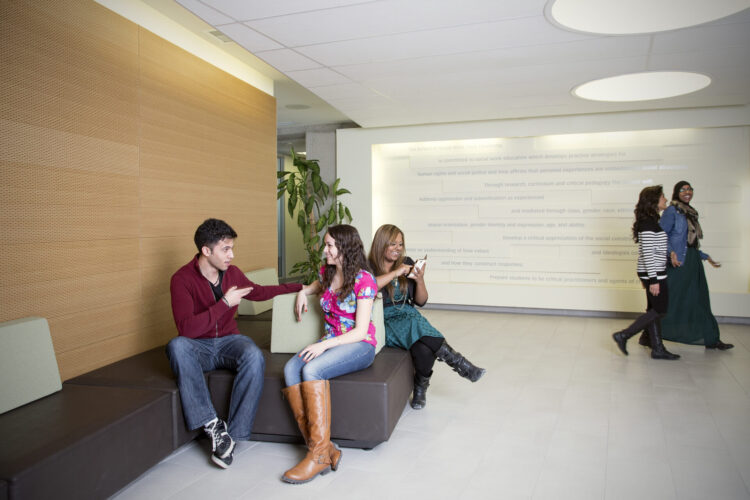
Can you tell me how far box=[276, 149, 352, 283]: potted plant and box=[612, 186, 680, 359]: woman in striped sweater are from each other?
166 inches

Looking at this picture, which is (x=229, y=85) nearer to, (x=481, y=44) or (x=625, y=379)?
(x=481, y=44)

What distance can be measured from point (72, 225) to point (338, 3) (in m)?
2.13

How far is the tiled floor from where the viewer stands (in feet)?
8.23

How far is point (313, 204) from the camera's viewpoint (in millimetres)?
8422

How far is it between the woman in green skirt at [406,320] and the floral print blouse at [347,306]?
44 cm

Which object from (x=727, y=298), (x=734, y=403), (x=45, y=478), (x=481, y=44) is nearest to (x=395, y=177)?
(x=481, y=44)

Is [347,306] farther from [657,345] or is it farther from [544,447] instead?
[657,345]

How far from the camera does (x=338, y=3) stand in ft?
10.6

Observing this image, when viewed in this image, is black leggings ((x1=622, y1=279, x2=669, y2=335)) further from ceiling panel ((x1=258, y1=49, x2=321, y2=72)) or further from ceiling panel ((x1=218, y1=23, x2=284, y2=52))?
ceiling panel ((x1=218, y1=23, x2=284, y2=52))

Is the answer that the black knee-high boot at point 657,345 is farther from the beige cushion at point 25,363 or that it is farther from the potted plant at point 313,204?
the beige cushion at point 25,363

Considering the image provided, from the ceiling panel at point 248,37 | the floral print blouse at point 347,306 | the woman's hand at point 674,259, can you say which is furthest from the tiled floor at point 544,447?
the ceiling panel at point 248,37

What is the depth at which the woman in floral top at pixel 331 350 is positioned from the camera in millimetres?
2676

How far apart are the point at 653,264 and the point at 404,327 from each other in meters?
Answer: 2.65

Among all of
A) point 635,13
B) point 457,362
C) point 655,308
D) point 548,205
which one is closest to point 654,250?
point 655,308
